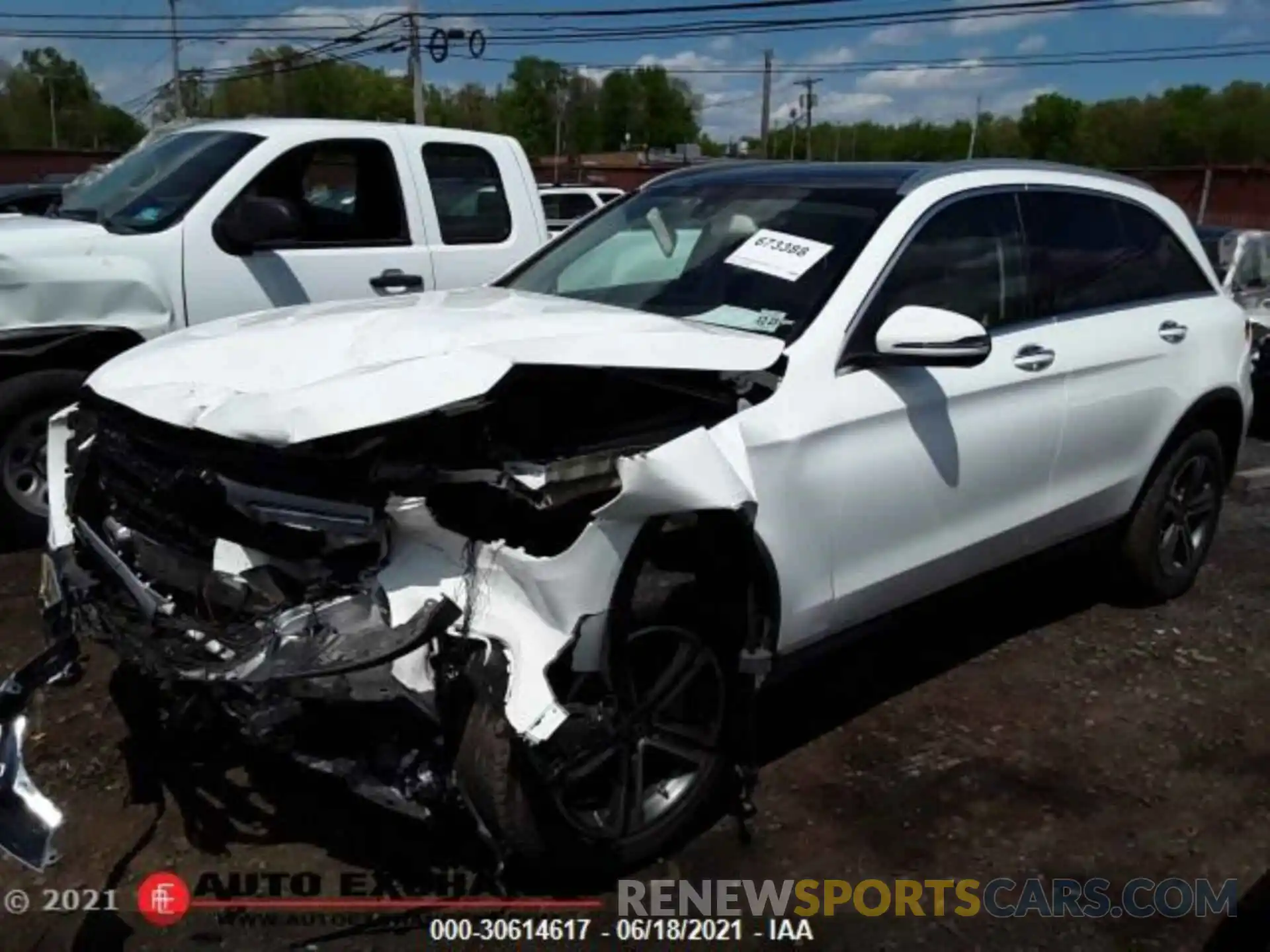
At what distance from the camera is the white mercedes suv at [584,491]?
8.65 ft

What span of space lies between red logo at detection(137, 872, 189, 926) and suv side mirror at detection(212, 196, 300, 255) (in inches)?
137

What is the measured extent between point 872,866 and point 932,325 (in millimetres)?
1508

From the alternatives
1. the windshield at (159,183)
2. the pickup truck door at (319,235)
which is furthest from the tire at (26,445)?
the windshield at (159,183)

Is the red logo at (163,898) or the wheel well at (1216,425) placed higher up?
the wheel well at (1216,425)

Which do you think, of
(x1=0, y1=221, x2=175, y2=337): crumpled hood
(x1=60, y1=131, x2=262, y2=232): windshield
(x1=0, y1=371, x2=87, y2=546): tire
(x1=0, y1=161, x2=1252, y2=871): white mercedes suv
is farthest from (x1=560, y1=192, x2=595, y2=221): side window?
(x1=0, y1=161, x2=1252, y2=871): white mercedes suv

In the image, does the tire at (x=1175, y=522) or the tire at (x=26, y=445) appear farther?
the tire at (x=26, y=445)

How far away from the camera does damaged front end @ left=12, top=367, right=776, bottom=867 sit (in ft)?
8.51

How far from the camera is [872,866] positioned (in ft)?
10.8

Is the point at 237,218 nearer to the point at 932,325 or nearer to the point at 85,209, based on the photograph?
the point at 85,209

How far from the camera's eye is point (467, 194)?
6770mm

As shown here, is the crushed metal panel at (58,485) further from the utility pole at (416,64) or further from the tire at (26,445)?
the utility pole at (416,64)

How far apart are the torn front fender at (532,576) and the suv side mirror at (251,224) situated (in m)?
3.64

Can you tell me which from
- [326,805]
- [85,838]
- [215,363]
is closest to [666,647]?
[326,805]

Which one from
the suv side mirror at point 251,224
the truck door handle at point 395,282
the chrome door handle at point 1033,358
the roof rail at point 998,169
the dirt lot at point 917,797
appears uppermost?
the roof rail at point 998,169
